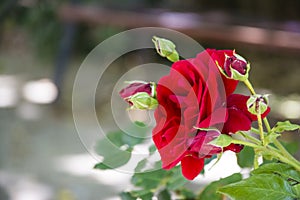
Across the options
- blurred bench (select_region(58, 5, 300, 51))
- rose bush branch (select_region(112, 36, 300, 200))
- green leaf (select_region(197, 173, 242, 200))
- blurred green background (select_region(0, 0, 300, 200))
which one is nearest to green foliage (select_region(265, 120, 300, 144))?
rose bush branch (select_region(112, 36, 300, 200))

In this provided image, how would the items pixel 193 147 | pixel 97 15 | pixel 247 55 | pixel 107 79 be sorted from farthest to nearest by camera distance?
1. pixel 247 55
2. pixel 107 79
3. pixel 97 15
4. pixel 193 147

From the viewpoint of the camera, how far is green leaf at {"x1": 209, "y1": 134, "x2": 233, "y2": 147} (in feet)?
1.03

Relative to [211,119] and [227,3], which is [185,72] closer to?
[211,119]

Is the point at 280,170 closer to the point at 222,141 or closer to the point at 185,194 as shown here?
the point at 222,141

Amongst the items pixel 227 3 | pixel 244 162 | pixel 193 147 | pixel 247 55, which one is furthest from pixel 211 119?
pixel 227 3

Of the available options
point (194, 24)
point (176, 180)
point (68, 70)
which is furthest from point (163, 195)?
point (68, 70)

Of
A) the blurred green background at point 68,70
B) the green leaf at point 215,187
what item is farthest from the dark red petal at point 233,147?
the blurred green background at point 68,70

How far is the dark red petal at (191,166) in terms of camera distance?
35cm

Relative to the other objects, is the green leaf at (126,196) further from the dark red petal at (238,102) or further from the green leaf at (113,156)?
the dark red petal at (238,102)

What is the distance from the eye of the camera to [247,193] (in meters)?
0.33

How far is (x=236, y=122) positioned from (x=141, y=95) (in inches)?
2.3

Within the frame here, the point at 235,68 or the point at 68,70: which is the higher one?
the point at 68,70

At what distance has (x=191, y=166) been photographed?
35 cm

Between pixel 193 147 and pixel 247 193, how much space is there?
0.05 meters
